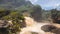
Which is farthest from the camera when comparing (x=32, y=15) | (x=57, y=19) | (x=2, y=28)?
(x=32, y=15)

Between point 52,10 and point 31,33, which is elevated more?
point 52,10

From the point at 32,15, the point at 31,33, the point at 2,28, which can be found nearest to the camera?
the point at 2,28

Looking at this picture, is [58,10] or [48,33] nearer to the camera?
[48,33]

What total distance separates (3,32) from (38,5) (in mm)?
10617

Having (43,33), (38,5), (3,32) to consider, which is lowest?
(43,33)

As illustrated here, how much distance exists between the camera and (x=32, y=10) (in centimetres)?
1866

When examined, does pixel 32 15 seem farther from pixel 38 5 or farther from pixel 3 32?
pixel 3 32

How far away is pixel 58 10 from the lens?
1634cm

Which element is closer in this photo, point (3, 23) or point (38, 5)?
point (3, 23)

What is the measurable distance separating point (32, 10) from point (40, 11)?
4.37 ft

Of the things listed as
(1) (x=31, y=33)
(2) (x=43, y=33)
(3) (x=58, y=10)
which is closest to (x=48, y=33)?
(2) (x=43, y=33)

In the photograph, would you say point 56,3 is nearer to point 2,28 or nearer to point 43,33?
point 43,33

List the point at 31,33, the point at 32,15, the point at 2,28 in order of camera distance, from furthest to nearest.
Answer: the point at 32,15, the point at 31,33, the point at 2,28

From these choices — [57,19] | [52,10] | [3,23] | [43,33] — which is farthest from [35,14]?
[3,23]
